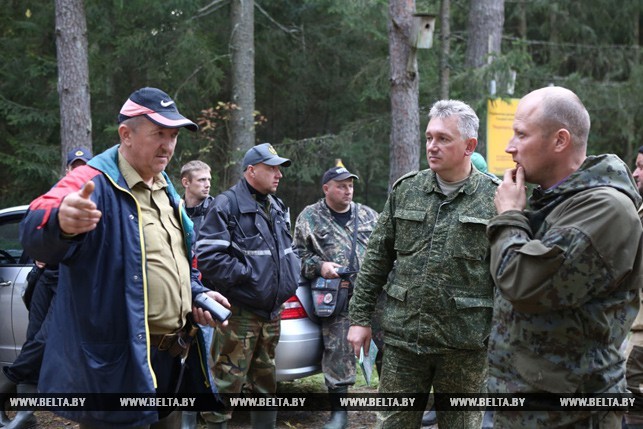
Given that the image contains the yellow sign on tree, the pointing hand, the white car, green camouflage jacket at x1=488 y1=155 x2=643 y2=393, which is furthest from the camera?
the yellow sign on tree

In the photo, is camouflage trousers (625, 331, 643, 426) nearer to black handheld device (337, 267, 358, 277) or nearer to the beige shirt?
black handheld device (337, 267, 358, 277)

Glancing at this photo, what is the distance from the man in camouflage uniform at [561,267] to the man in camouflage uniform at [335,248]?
332 centimetres

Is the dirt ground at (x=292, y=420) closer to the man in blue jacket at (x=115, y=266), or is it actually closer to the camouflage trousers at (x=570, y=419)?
the man in blue jacket at (x=115, y=266)

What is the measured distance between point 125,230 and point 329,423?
11.8 feet

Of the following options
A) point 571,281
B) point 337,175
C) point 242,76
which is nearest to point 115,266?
point 571,281

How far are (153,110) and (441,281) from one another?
6.27ft

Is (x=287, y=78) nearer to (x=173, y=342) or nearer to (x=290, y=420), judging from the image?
(x=290, y=420)

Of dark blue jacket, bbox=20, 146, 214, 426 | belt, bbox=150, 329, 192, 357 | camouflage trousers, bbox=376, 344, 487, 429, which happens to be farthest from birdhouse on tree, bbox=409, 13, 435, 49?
dark blue jacket, bbox=20, 146, 214, 426

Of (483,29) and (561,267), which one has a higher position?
(483,29)

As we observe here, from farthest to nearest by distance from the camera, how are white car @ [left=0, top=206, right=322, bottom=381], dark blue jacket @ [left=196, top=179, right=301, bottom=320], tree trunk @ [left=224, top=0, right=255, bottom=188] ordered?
1. tree trunk @ [left=224, top=0, right=255, bottom=188]
2. white car @ [left=0, top=206, right=322, bottom=381]
3. dark blue jacket @ [left=196, top=179, right=301, bottom=320]

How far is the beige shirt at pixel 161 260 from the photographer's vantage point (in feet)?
12.1

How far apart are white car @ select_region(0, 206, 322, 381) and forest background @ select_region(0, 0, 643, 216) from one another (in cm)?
651

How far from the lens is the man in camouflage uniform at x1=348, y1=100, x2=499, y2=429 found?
408 cm

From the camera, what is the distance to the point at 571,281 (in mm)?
2762
